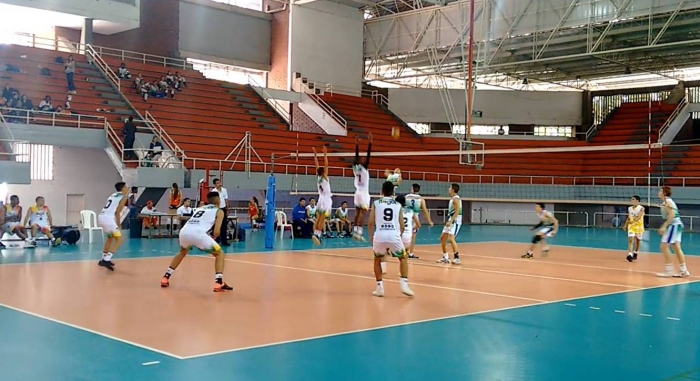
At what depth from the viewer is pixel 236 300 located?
10.6 m

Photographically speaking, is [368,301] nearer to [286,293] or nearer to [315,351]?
[286,293]

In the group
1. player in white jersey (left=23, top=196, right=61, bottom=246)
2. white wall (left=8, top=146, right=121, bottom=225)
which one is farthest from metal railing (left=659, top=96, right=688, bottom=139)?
player in white jersey (left=23, top=196, right=61, bottom=246)

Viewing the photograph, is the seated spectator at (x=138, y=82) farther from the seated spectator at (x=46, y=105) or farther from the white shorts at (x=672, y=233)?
the white shorts at (x=672, y=233)

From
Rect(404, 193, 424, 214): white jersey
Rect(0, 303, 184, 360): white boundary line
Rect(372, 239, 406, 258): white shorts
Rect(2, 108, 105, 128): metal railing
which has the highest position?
Rect(2, 108, 105, 128): metal railing

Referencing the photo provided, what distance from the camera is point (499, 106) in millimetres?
44000

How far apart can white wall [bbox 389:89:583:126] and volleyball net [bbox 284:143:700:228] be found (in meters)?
3.77

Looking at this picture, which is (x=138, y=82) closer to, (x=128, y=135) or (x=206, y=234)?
(x=128, y=135)

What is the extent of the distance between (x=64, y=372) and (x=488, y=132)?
40.6 metres

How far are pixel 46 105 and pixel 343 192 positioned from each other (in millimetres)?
12430

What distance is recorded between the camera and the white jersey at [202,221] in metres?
11.3

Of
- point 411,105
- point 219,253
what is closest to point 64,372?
point 219,253

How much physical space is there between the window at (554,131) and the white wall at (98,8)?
26.1 meters

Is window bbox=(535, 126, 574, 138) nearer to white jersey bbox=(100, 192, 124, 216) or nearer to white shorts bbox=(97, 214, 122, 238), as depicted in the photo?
white jersey bbox=(100, 192, 124, 216)

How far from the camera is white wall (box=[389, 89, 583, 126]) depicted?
1708 inches
